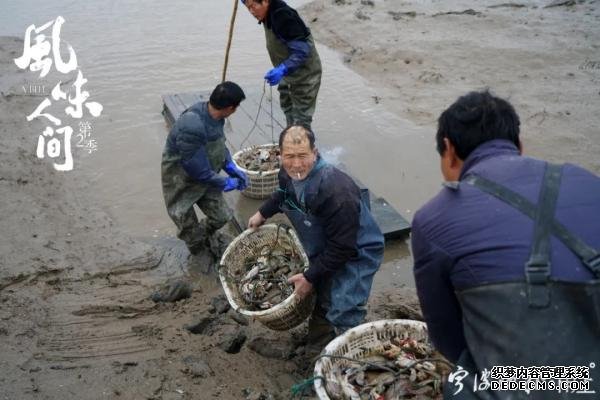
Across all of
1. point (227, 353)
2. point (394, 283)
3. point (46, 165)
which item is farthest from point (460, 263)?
point (46, 165)

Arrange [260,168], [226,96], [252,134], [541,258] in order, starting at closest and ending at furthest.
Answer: [541,258]
[226,96]
[260,168]
[252,134]

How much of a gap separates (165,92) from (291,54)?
4.24 metres

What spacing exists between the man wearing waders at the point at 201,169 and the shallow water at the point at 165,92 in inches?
32.6

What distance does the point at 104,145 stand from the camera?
24.6ft

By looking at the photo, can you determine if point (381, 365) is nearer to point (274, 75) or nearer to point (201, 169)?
point (201, 169)

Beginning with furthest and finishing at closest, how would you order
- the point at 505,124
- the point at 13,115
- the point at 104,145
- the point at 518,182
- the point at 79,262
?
the point at 13,115 < the point at 104,145 < the point at 79,262 < the point at 505,124 < the point at 518,182

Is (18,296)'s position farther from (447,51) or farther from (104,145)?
(447,51)

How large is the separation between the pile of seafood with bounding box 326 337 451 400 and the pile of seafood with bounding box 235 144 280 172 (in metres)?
2.92

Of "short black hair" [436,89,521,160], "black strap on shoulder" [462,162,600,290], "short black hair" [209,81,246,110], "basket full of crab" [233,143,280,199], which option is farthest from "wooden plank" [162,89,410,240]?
"black strap on shoulder" [462,162,600,290]

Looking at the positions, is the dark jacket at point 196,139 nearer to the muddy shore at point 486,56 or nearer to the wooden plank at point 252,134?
the wooden plank at point 252,134

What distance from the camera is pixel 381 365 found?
3250 mm

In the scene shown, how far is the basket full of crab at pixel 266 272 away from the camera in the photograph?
376cm

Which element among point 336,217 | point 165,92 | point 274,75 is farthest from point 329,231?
point 165,92

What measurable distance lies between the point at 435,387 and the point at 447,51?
8177 millimetres
